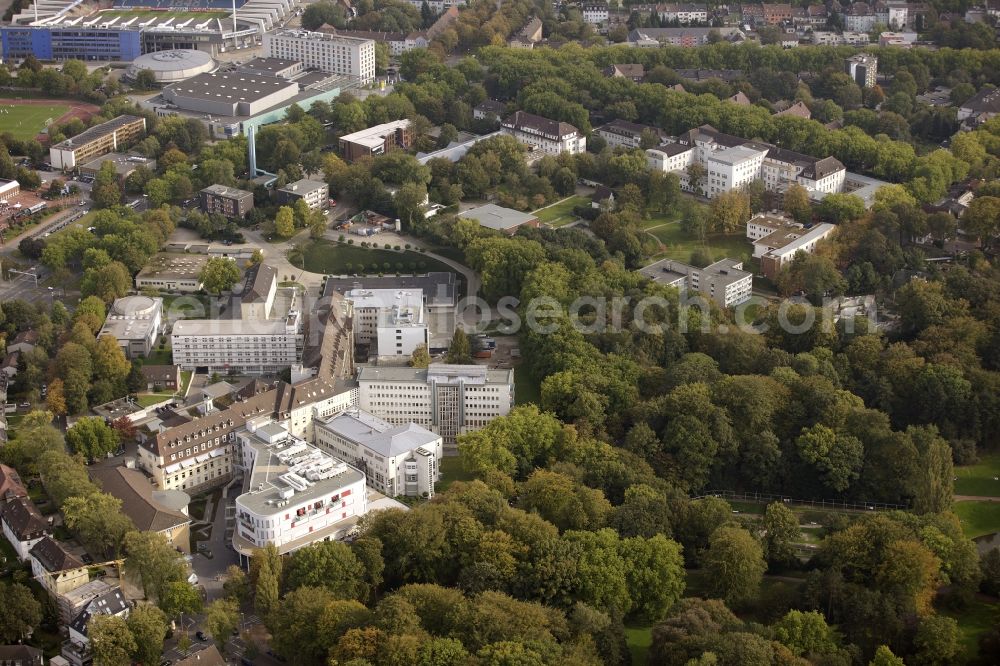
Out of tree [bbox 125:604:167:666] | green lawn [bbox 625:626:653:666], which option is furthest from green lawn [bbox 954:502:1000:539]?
tree [bbox 125:604:167:666]

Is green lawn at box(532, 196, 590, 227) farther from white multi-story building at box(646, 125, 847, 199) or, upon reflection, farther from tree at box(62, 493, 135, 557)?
tree at box(62, 493, 135, 557)

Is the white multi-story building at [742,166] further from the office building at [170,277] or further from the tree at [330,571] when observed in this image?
the tree at [330,571]

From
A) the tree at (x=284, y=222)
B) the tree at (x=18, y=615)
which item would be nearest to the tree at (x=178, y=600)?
the tree at (x=18, y=615)

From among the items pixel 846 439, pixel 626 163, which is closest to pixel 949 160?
pixel 626 163

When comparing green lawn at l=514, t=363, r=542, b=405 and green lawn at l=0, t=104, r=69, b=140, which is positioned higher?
green lawn at l=0, t=104, r=69, b=140

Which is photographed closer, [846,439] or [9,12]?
[846,439]

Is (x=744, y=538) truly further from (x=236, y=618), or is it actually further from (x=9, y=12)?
(x=9, y=12)

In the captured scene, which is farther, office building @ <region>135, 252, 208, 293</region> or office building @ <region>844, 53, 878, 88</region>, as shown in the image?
office building @ <region>844, 53, 878, 88</region>
